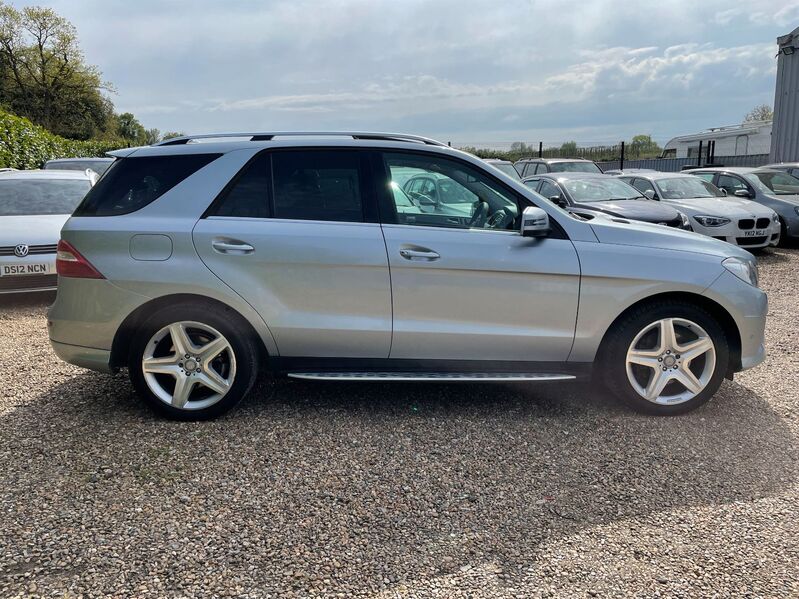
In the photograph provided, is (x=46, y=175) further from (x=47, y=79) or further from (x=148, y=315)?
(x=47, y=79)

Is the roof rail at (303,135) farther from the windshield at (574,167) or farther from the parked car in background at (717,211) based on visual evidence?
the windshield at (574,167)

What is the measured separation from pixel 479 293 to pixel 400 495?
131 cm

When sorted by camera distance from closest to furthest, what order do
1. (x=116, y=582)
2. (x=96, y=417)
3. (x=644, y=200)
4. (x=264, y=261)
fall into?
(x=116, y=582)
(x=264, y=261)
(x=96, y=417)
(x=644, y=200)

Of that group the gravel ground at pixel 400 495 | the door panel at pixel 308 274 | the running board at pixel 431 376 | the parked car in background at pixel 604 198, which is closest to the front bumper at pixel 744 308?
the gravel ground at pixel 400 495

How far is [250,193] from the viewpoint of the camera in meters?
3.80

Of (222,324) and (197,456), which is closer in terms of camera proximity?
(197,456)

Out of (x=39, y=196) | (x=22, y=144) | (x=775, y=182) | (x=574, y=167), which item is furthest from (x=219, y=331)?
(x=574, y=167)

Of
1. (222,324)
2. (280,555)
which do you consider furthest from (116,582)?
(222,324)

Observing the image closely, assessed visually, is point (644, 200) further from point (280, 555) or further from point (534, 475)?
point (280, 555)

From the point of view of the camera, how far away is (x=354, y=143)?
12.8 feet

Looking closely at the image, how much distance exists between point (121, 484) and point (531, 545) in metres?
2.06

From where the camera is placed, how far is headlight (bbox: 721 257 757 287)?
3904 millimetres

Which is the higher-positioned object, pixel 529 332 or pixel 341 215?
pixel 341 215

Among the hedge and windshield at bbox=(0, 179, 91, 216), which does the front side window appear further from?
the hedge
